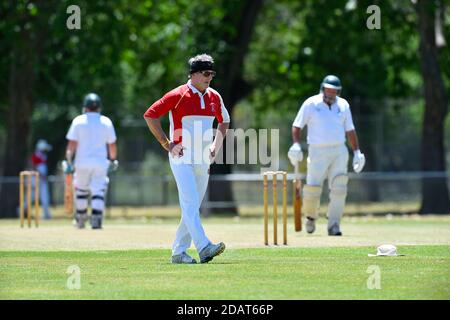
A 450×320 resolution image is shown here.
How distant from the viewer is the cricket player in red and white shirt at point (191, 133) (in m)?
14.1

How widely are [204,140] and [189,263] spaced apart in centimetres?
134

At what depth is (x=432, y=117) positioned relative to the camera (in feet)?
111

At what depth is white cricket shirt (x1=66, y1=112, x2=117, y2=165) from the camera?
21.7 metres

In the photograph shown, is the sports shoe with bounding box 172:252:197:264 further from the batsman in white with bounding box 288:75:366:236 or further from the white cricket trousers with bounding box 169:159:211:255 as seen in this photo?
the batsman in white with bounding box 288:75:366:236

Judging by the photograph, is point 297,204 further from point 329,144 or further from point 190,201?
point 190,201

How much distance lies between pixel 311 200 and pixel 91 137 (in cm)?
408

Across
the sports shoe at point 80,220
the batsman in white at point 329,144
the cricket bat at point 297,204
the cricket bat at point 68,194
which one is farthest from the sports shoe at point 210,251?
the cricket bat at point 68,194

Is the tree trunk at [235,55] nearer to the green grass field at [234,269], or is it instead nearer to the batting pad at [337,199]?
the batting pad at [337,199]

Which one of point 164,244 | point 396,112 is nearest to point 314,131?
point 164,244

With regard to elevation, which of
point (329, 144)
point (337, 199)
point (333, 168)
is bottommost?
point (337, 199)

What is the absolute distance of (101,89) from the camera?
1875 inches

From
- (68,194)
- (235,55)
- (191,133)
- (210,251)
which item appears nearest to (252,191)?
(235,55)

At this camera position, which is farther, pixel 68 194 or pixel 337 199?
pixel 68 194

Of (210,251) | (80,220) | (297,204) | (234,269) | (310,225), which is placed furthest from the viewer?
(80,220)
